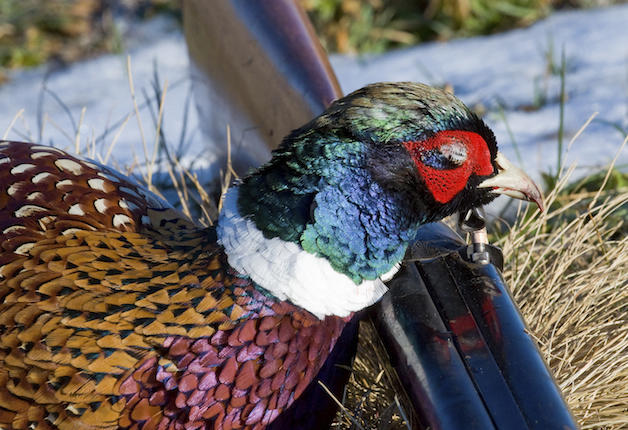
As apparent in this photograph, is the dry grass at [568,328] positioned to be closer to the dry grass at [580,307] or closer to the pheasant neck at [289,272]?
the dry grass at [580,307]

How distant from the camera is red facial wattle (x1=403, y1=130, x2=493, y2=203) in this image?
1497 millimetres

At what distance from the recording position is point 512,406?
1.47 m

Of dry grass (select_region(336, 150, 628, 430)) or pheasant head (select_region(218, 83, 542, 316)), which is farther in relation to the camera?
dry grass (select_region(336, 150, 628, 430))

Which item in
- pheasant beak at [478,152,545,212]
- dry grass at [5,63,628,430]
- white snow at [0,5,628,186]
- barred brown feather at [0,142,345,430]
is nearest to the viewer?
barred brown feather at [0,142,345,430]

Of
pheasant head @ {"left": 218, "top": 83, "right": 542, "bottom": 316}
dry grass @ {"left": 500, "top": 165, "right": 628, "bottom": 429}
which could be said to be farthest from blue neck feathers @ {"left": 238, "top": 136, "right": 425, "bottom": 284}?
dry grass @ {"left": 500, "top": 165, "right": 628, "bottom": 429}

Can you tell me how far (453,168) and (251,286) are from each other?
0.45m

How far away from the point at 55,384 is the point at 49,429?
0.08 m

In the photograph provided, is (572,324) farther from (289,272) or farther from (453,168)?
(289,272)

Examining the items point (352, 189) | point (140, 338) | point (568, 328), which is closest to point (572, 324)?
point (568, 328)

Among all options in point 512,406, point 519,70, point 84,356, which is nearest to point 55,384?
point 84,356

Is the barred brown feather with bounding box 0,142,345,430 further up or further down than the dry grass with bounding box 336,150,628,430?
further up

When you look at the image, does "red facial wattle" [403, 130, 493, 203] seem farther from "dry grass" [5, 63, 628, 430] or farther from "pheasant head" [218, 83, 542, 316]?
"dry grass" [5, 63, 628, 430]

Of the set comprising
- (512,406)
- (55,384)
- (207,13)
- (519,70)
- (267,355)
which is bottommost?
(519,70)

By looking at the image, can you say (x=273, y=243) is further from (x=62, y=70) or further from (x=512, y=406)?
(x=62, y=70)
